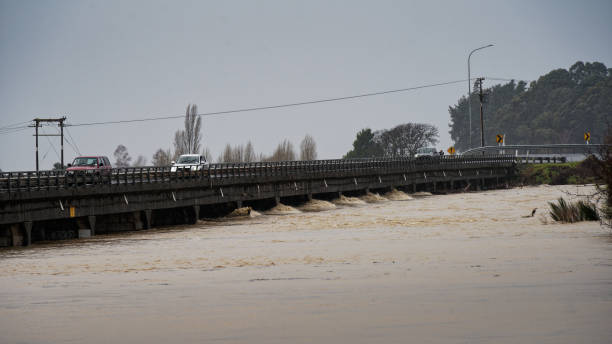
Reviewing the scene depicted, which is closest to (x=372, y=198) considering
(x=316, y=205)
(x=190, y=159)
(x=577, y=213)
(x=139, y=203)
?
(x=316, y=205)

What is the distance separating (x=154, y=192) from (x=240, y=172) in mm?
10048

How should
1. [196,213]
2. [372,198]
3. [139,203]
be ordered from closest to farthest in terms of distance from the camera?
[139,203] → [196,213] → [372,198]

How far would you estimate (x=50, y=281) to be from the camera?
1783 centimetres

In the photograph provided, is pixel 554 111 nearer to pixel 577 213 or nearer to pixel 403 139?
pixel 403 139

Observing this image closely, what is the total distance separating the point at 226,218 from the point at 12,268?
24031 millimetres

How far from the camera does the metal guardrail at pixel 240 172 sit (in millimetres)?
33406

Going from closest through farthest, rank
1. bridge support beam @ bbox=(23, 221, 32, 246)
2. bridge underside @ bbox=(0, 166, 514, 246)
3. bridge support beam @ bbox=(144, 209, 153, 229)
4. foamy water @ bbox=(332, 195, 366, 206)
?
bridge support beam @ bbox=(23, 221, 32, 246)
bridge underside @ bbox=(0, 166, 514, 246)
bridge support beam @ bbox=(144, 209, 153, 229)
foamy water @ bbox=(332, 195, 366, 206)

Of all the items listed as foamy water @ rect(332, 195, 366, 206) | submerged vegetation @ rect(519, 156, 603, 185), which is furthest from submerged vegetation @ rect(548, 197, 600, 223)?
submerged vegetation @ rect(519, 156, 603, 185)

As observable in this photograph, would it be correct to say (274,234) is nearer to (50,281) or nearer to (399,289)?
(50,281)

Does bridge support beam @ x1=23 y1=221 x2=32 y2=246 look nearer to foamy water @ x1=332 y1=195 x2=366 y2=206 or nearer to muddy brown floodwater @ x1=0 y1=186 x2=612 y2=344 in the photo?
muddy brown floodwater @ x1=0 y1=186 x2=612 y2=344

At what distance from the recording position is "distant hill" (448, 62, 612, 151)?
166 m

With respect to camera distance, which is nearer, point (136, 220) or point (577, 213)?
point (577, 213)

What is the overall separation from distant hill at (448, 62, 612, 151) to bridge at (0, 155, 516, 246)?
109m

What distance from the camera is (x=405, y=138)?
477ft
